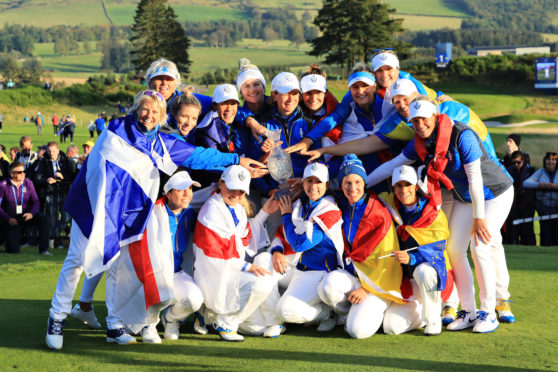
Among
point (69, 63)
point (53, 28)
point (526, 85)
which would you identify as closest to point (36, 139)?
point (526, 85)

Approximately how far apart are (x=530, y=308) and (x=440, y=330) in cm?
142

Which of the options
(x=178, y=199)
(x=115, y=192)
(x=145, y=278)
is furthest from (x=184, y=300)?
(x=115, y=192)

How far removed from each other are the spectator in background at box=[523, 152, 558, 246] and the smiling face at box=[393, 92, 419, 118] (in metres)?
7.23

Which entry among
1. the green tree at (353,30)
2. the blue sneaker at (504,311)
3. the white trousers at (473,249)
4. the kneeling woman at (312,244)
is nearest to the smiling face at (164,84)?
the kneeling woman at (312,244)

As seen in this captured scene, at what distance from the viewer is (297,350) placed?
5.61 m

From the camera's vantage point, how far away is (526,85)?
6003 centimetres

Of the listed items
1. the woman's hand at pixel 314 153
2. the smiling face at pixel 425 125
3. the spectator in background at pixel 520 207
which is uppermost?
the smiling face at pixel 425 125

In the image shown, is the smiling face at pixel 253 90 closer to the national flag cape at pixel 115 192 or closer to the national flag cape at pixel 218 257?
the national flag cape at pixel 218 257

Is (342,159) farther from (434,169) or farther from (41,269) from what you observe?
(41,269)

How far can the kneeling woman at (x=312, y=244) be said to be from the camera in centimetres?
623

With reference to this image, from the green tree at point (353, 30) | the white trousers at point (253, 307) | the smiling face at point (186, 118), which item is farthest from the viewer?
the green tree at point (353, 30)

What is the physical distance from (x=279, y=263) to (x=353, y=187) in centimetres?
94

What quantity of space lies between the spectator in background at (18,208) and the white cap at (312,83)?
6820mm

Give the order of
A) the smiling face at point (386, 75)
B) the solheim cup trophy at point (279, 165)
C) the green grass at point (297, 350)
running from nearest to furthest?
1. the green grass at point (297, 350)
2. the solheim cup trophy at point (279, 165)
3. the smiling face at point (386, 75)
